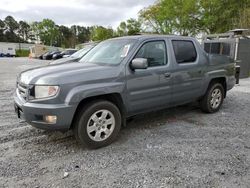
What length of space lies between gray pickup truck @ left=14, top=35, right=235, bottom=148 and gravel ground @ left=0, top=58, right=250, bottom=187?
→ 44 cm

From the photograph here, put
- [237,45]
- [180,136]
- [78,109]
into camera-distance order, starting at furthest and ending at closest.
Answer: [237,45]
[180,136]
[78,109]

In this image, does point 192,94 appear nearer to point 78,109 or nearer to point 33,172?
point 78,109

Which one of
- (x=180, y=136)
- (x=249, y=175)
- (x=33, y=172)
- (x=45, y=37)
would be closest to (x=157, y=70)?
(x=180, y=136)

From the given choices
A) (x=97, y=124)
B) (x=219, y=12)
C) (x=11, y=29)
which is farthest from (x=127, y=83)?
(x=11, y=29)

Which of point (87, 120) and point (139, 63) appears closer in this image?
point (87, 120)

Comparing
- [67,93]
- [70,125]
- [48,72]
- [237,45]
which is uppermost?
[237,45]

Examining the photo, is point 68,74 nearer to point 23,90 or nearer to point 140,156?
point 23,90

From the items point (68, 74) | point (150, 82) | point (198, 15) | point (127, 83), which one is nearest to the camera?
point (68, 74)

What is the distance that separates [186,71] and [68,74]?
2469 mm

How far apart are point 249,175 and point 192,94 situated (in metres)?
2.36

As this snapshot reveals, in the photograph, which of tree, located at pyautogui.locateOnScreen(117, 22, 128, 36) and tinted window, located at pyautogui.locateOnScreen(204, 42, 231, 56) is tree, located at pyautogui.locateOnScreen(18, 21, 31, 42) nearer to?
tree, located at pyautogui.locateOnScreen(117, 22, 128, 36)

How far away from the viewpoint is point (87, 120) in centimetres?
381

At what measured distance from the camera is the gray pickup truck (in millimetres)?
3582

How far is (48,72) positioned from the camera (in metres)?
3.82
